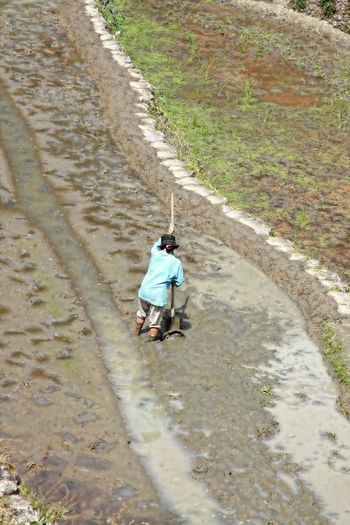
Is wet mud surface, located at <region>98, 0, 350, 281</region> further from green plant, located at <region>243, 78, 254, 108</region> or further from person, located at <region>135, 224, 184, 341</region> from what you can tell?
person, located at <region>135, 224, 184, 341</region>

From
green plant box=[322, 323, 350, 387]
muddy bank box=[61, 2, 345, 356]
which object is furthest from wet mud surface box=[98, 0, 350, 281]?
green plant box=[322, 323, 350, 387]

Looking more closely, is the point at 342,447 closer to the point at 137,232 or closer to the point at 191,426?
the point at 191,426

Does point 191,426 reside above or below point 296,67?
below

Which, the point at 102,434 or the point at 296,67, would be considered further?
the point at 296,67

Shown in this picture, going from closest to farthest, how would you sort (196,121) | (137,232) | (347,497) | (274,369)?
(347,497)
(274,369)
(137,232)
(196,121)

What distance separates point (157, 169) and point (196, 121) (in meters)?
2.54

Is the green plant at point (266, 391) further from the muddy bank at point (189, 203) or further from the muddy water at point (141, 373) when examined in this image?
the muddy bank at point (189, 203)

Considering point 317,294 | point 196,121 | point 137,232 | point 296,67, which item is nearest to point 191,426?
point 317,294

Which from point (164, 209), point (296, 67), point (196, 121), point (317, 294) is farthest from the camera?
point (296, 67)

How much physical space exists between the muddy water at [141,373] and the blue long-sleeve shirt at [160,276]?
1.51 ft

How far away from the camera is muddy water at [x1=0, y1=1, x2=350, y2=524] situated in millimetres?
4289

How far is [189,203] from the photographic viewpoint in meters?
7.52

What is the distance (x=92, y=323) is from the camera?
18.9ft

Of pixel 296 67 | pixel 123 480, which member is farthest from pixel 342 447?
pixel 296 67
